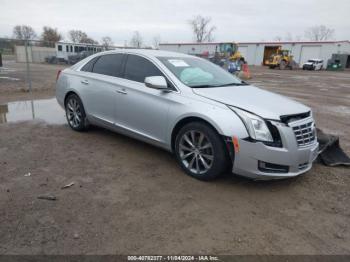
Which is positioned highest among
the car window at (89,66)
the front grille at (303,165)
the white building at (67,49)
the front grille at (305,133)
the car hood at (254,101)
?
the white building at (67,49)

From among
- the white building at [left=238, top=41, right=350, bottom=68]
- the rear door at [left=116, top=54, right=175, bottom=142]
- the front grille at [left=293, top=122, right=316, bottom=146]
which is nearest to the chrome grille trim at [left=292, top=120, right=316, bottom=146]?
the front grille at [left=293, top=122, right=316, bottom=146]

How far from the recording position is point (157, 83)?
4.02 meters

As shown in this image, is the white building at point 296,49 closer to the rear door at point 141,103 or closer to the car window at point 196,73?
the car window at point 196,73

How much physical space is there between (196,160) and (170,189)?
0.53 metres

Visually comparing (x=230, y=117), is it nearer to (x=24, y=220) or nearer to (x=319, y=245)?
(x=319, y=245)

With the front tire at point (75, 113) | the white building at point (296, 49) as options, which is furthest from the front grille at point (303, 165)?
the white building at point (296, 49)

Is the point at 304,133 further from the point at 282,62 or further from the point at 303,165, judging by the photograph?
the point at 282,62

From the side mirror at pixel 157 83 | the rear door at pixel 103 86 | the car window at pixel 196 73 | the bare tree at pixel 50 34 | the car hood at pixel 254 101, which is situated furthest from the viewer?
the bare tree at pixel 50 34

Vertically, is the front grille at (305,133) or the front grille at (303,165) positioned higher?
the front grille at (305,133)

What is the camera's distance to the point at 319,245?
8.97ft

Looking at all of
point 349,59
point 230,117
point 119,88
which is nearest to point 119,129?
point 119,88

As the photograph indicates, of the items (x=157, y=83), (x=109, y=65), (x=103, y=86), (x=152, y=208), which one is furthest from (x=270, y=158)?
(x=109, y=65)

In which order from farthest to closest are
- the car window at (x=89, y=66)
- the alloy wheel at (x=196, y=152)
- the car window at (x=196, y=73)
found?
the car window at (x=89, y=66) → the car window at (x=196, y=73) → the alloy wheel at (x=196, y=152)

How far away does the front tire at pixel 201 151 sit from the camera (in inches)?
141
